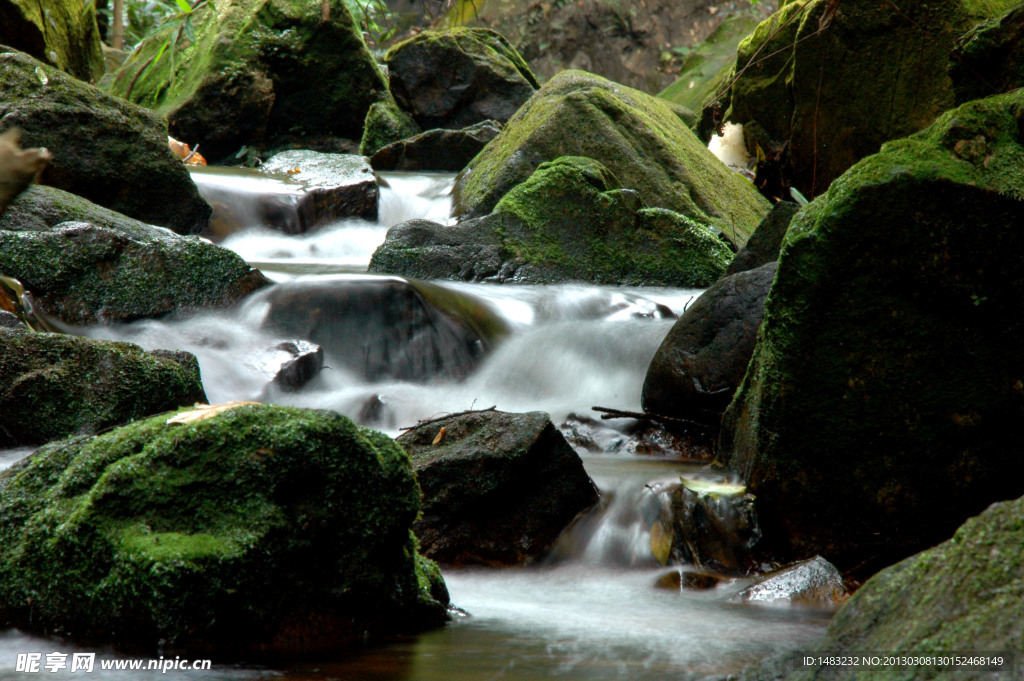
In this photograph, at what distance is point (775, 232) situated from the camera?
19.8 feet

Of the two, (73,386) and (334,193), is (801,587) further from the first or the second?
(334,193)

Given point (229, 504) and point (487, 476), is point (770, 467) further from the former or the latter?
point (229, 504)

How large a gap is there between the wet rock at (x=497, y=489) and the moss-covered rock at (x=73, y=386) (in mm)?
1394

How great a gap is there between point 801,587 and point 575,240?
5218mm

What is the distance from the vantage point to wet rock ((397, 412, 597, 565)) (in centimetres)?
362

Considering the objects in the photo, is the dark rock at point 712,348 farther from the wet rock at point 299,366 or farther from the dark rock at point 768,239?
the wet rock at point 299,366

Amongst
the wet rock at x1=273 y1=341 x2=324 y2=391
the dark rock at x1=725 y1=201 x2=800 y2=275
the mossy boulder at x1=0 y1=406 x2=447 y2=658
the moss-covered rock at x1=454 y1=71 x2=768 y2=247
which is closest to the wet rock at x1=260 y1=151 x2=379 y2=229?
the moss-covered rock at x1=454 y1=71 x2=768 y2=247

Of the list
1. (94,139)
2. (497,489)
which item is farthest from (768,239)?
(94,139)

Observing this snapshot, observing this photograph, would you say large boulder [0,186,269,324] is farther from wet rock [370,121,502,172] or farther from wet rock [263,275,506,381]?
wet rock [370,121,502,172]

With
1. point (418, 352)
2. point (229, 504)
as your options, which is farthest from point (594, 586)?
point (418, 352)

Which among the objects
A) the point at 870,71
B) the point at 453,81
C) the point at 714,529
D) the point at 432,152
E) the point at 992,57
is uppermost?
the point at 453,81

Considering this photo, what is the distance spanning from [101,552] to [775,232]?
505 centimetres

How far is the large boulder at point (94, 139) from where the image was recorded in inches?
295

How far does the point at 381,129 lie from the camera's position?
45.0ft
